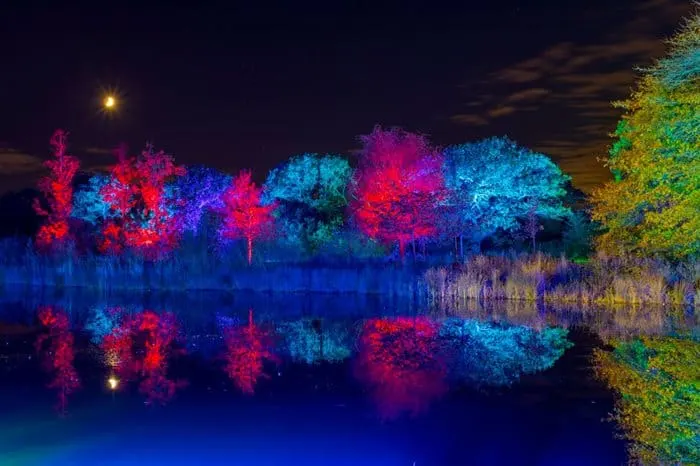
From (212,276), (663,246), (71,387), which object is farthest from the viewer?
(212,276)

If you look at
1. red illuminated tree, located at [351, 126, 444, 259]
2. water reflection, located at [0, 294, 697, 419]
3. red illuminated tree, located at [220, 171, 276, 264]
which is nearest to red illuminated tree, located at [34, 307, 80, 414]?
water reflection, located at [0, 294, 697, 419]

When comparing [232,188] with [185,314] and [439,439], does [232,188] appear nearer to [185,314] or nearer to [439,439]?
[185,314]

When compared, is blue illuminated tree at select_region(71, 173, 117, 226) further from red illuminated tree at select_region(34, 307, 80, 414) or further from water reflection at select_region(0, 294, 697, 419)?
red illuminated tree at select_region(34, 307, 80, 414)

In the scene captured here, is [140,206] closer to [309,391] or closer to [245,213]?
[245,213]

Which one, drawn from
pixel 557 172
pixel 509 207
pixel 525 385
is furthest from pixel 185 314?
pixel 557 172

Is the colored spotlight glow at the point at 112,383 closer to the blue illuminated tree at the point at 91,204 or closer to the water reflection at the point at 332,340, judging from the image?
the water reflection at the point at 332,340

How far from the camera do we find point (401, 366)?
14398mm

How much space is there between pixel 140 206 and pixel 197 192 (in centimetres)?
705

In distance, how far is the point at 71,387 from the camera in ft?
41.9

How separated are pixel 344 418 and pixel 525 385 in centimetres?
377

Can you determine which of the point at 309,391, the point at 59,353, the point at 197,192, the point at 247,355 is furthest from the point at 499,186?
the point at 309,391

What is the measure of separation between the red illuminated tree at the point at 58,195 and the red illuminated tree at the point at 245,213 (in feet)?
33.7

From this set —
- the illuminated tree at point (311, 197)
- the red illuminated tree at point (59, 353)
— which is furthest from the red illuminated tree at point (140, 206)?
the red illuminated tree at point (59, 353)

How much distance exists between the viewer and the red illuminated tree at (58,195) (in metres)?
48.6
